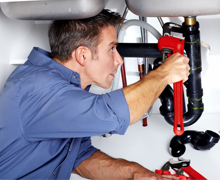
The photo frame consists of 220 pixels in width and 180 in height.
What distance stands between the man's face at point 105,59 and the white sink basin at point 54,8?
19 centimetres

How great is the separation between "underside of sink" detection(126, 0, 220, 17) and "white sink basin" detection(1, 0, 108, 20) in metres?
0.12

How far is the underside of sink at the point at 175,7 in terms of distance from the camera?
2.23 ft

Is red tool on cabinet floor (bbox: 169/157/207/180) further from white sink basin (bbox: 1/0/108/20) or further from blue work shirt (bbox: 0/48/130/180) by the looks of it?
white sink basin (bbox: 1/0/108/20)

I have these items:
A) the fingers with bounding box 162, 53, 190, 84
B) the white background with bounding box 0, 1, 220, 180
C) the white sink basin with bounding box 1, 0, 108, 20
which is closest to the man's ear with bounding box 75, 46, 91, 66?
the white sink basin with bounding box 1, 0, 108, 20

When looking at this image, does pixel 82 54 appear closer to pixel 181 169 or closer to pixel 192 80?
pixel 192 80

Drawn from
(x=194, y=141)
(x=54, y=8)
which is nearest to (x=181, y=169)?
(x=194, y=141)

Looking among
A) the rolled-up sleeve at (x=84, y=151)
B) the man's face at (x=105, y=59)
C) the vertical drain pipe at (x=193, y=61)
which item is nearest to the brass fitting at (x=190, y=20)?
the vertical drain pipe at (x=193, y=61)

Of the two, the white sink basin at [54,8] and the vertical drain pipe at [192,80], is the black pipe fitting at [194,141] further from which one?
the white sink basin at [54,8]

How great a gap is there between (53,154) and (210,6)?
68 cm

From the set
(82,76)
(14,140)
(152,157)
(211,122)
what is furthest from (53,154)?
(211,122)

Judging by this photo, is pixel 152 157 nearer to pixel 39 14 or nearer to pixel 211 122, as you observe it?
pixel 211 122

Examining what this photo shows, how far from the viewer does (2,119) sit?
833 millimetres

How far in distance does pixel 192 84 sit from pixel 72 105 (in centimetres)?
46

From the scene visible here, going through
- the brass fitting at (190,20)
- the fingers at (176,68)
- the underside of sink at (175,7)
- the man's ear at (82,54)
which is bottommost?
the fingers at (176,68)
